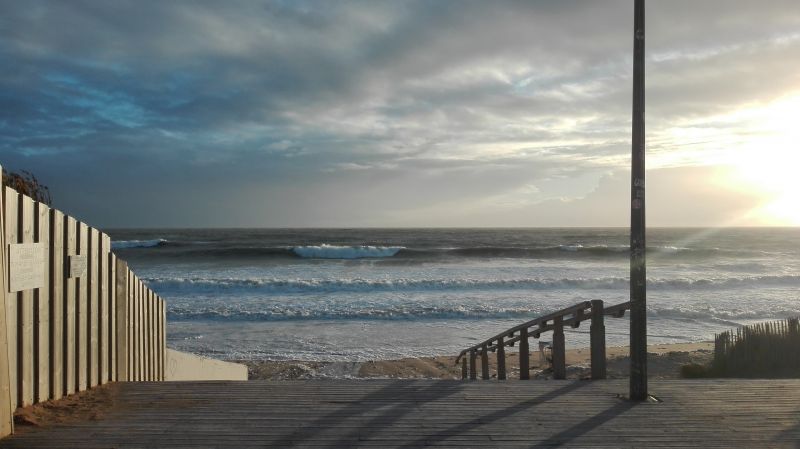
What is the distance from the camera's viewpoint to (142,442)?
4.20 metres

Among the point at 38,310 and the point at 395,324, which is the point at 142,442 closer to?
the point at 38,310

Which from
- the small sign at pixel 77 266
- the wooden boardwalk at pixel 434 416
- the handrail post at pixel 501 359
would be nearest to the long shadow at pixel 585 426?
the wooden boardwalk at pixel 434 416

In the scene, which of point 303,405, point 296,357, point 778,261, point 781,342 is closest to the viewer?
point 303,405

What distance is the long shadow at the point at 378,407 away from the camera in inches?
170

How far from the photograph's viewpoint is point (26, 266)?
444 cm

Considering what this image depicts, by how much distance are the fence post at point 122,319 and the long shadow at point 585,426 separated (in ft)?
14.7

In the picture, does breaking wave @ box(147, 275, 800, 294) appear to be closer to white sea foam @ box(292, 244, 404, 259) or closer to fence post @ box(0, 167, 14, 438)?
white sea foam @ box(292, 244, 404, 259)

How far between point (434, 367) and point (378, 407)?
923 cm

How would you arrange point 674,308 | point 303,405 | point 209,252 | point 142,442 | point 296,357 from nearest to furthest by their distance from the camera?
point 142,442 < point 303,405 < point 296,357 < point 674,308 < point 209,252

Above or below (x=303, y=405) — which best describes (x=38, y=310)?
above

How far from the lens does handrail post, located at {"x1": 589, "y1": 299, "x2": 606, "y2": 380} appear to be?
680 cm

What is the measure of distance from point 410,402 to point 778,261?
55.0m

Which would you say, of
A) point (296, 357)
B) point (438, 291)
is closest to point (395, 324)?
point (296, 357)

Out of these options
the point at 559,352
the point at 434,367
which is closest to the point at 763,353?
the point at 559,352
